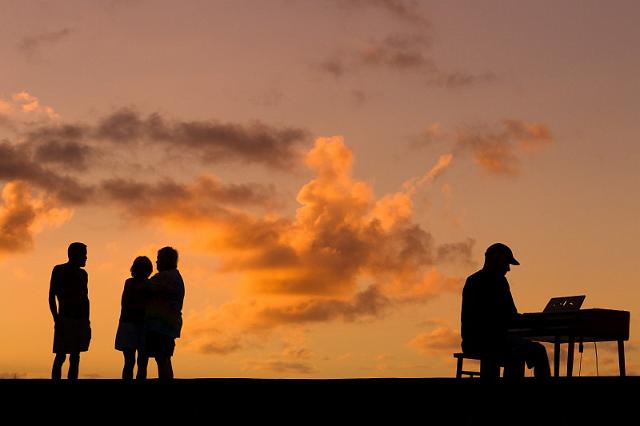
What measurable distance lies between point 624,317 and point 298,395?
6162mm

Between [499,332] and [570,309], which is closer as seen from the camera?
[499,332]

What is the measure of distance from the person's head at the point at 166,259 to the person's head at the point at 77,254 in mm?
1204

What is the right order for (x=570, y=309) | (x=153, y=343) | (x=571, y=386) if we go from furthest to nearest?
(x=570, y=309) → (x=153, y=343) → (x=571, y=386)

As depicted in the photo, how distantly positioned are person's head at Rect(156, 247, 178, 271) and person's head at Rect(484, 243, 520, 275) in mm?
3893

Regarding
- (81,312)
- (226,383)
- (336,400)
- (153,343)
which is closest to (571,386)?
(336,400)

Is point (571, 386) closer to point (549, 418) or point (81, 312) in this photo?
point (549, 418)

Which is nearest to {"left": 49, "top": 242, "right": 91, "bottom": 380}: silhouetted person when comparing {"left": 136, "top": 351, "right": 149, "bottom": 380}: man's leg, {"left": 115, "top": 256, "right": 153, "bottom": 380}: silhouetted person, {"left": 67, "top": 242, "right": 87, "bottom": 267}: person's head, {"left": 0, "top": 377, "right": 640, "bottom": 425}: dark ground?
{"left": 67, "top": 242, "right": 87, "bottom": 267}: person's head

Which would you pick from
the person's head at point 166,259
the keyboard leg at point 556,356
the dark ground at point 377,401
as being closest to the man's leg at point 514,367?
the dark ground at point 377,401

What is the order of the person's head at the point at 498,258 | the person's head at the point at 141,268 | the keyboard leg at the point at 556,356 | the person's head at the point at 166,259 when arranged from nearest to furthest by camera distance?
the person's head at the point at 498,258, the person's head at the point at 166,259, the person's head at the point at 141,268, the keyboard leg at the point at 556,356

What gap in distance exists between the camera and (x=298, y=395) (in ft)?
42.2

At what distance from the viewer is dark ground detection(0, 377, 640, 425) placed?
12781mm

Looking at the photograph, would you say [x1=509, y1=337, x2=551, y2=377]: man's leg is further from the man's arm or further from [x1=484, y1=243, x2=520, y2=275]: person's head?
the man's arm

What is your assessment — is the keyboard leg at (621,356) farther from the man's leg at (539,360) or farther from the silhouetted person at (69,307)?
the silhouetted person at (69,307)

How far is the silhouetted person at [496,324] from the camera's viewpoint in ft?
44.2
